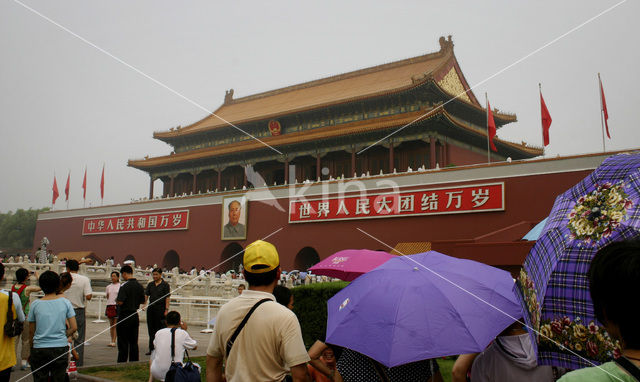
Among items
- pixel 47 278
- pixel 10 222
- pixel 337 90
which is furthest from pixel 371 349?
pixel 10 222

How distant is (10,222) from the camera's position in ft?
160

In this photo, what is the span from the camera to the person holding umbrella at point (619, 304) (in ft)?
4.33

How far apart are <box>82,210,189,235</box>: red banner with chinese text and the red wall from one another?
294 mm

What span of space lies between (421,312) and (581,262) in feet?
2.85

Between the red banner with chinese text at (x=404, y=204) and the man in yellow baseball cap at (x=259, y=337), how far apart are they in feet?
45.6

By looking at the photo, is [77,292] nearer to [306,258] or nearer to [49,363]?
[49,363]

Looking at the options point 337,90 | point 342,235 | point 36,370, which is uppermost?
point 337,90

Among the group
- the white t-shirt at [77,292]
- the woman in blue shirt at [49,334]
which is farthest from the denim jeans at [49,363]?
the white t-shirt at [77,292]

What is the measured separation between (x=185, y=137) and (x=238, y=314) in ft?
85.4

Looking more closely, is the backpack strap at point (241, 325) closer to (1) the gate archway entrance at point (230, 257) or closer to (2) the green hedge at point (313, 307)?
(2) the green hedge at point (313, 307)

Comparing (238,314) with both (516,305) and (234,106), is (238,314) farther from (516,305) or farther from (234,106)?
(234,106)

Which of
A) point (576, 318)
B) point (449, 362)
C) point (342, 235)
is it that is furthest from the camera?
point (342, 235)

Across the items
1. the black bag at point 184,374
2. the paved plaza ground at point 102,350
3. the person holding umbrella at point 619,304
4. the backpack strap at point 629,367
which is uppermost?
the person holding umbrella at point 619,304

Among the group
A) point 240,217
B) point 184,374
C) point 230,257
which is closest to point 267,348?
point 184,374
